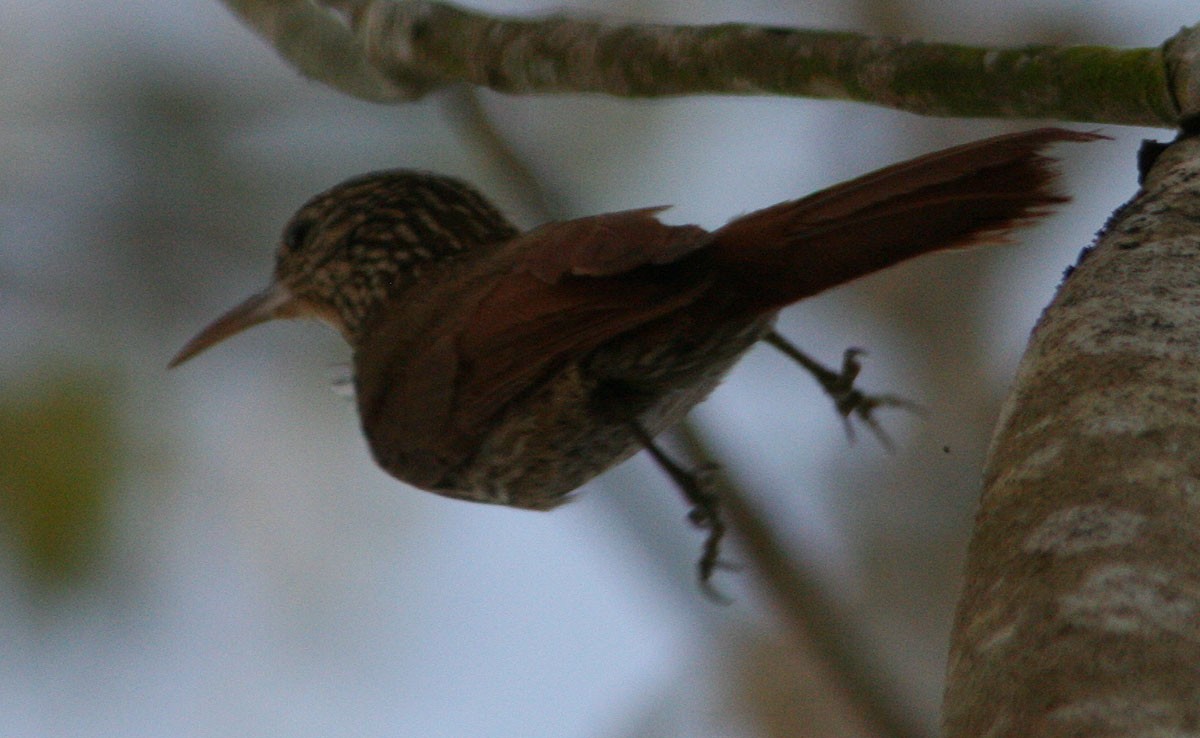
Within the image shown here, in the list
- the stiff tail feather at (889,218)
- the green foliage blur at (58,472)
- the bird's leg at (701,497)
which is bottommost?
the green foliage blur at (58,472)

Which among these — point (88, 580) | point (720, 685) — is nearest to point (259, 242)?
point (88, 580)

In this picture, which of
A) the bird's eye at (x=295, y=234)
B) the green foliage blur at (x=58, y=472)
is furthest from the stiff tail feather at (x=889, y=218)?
the green foliage blur at (x=58, y=472)

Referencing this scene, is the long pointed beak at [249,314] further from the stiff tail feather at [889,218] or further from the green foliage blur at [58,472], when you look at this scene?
the stiff tail feather at [889,218]

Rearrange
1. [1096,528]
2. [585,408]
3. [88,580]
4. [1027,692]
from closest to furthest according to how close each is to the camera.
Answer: [1027,692], [1096,528], [585,408], [88,580]

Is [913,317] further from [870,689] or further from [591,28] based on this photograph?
[591,28]

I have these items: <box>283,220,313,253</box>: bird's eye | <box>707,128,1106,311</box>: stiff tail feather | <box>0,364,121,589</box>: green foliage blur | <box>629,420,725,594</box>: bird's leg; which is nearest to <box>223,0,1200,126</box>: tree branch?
<box>707,128,1106,311</box>: stiff tail feather

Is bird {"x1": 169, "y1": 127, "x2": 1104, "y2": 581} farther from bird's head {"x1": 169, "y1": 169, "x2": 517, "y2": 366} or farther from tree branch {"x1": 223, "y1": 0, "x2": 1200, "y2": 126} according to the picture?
tree branch {"x1": 223, "y1": 0, "x2": 1200, "y2": 126}

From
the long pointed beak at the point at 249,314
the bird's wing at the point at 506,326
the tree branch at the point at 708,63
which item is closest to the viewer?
the tree branch at the point at 708,63
